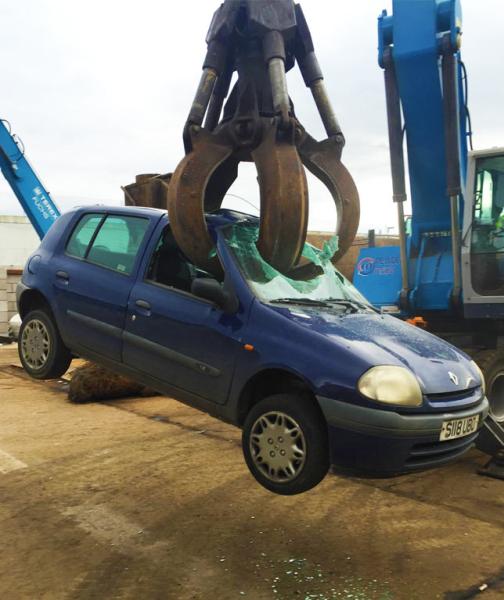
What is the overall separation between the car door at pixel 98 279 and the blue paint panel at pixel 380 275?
327cm

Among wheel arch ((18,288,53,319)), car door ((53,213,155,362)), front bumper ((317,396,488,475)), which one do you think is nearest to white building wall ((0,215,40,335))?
wheel arch ((18,288,53,319))

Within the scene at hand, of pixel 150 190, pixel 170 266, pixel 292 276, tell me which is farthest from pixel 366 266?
pixel 170 266

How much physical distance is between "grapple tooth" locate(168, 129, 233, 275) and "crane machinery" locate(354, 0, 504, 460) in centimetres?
282

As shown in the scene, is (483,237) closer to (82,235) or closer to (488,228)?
(488,228)

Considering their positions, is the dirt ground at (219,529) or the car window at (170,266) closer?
the dirt ground at (219,529)

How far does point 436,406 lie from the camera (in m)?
3.29

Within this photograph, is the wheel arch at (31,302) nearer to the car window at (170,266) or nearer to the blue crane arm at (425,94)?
the car window at (170,266)

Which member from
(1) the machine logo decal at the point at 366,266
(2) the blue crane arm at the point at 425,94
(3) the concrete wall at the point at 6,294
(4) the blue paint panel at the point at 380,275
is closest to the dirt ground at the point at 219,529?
(4) the blue paint panel at the point at 380,275

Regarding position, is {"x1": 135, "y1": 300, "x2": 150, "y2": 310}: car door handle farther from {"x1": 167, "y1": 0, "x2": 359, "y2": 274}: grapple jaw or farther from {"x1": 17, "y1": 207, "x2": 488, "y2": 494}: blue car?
{"x1": 167, "y1": 0, "x2": 359, "y2": 274}: grapple jaw

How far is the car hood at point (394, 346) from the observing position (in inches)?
129

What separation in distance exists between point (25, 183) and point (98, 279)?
A: 9.04m

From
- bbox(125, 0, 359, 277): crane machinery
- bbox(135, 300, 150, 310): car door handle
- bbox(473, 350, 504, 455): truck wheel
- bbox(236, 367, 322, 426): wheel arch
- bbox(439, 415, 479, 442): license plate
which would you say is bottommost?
bbox(473, 350, 504, 455): truck wheel

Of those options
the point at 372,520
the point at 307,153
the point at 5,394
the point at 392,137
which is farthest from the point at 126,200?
the point at 372,520

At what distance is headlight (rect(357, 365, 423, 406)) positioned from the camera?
10.4ft
